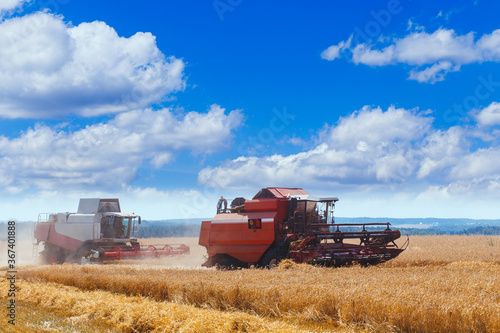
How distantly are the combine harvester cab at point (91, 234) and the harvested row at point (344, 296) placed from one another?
11700 mm

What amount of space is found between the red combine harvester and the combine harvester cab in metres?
7.16

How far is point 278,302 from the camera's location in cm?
939

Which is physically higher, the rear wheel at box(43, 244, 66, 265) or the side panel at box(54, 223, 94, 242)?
the side panel at box(54, 223, 94, 242)

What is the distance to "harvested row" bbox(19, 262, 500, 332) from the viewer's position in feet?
24.9

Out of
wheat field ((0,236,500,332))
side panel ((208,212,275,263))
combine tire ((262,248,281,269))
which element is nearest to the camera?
wheat field ((0,236,500,332))

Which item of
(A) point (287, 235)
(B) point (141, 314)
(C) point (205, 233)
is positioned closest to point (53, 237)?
(C) point (205, 233)

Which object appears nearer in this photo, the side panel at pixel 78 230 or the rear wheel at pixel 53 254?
the side panel at pixel 78 230

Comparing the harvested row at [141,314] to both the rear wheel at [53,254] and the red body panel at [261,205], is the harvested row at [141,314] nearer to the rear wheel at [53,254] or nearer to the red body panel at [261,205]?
the red body panel at [261,205]

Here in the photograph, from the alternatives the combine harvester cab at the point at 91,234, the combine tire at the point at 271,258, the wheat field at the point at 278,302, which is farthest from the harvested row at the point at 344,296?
the combine harvester cab at the point at 91,234

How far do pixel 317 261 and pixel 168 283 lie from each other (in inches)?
249

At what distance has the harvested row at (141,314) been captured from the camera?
329 inches

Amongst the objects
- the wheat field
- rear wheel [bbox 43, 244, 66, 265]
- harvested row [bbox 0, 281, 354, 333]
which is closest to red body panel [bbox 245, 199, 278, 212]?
the wheat field

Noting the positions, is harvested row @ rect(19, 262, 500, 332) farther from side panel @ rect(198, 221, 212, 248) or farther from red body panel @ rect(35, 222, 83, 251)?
red body panel @ rect(35, 222, 83, 251)

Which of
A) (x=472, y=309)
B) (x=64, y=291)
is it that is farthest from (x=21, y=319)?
(x=472, y=309)
